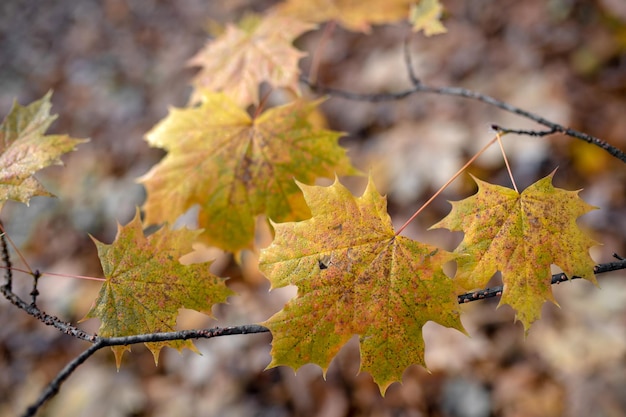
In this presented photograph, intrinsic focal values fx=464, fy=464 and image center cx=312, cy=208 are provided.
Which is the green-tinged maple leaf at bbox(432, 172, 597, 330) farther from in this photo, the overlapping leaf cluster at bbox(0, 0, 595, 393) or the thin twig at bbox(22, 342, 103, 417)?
the thin twig at bbox(22, 342, 103, 417)

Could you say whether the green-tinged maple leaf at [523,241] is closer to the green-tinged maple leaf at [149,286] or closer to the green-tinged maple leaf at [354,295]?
the green-tinged maple leaf at [354,295]

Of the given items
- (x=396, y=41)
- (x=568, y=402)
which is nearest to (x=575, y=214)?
(x=568, y=402)

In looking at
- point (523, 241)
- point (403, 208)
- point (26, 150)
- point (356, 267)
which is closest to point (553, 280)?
point (523, 241)

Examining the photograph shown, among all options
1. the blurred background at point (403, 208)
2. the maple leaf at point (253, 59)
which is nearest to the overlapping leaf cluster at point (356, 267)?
the maple leaf at point (253, 59)

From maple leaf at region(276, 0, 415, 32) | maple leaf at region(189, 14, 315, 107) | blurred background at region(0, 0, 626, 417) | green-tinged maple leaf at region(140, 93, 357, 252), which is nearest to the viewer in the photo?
green-tinged maple leaf at region(140, 93, 357, 252)

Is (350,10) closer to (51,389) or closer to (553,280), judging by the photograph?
(553,280)

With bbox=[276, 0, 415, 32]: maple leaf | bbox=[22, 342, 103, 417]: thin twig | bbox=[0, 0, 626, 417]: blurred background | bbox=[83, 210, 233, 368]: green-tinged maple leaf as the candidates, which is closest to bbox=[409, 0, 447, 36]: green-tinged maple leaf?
bbox=[276, 0, 415, 32]: maple leaf
